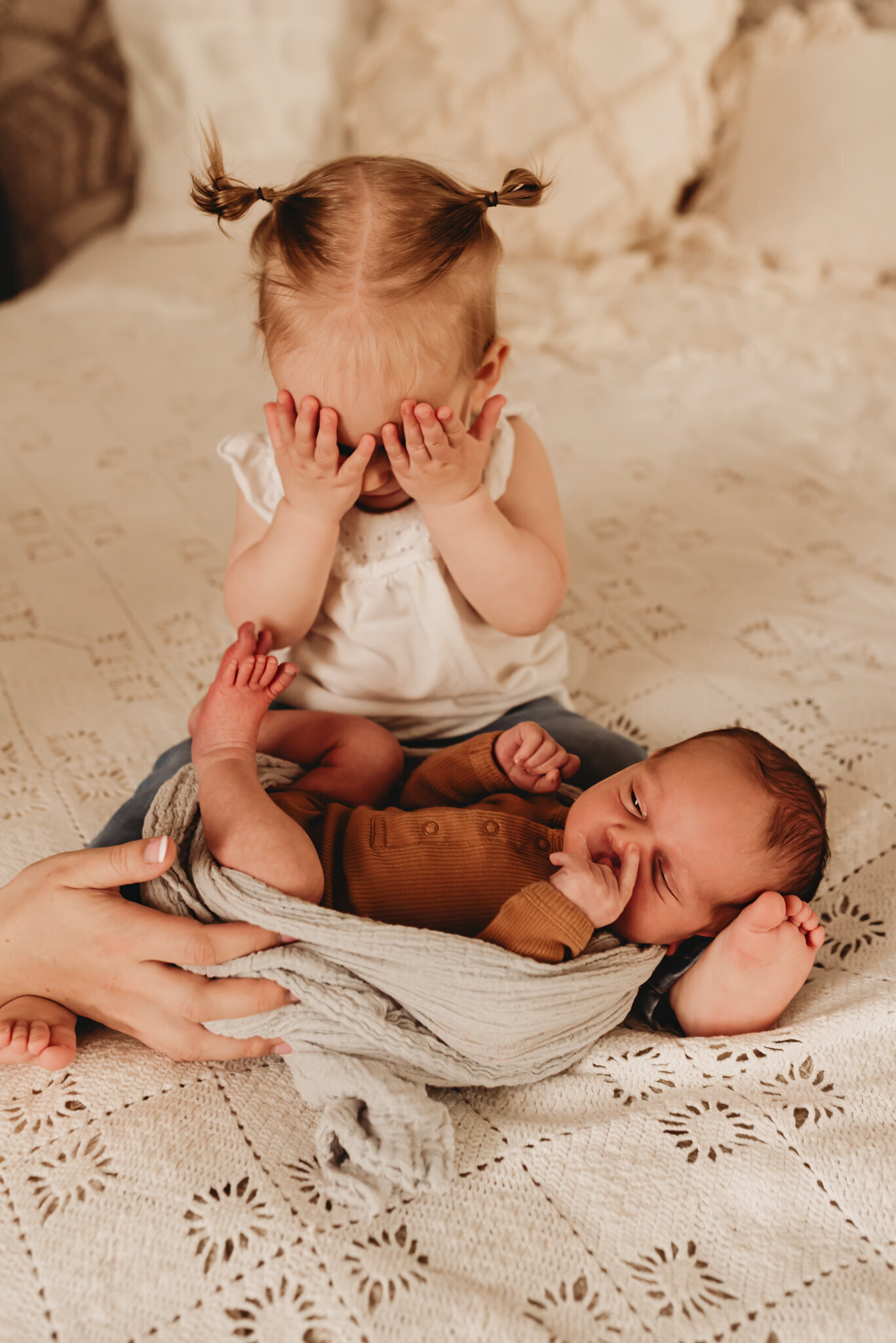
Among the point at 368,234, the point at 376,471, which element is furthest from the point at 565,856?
the point at 368,234

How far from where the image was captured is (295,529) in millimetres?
942

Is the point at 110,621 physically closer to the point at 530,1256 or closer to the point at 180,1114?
the point at 180,1114

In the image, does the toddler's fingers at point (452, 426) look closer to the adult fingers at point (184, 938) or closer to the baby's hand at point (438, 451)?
the baby's hand at point (438, 451)

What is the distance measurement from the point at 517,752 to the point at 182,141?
1810 mm

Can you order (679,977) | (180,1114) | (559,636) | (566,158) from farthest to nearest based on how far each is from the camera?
(566,158), (559,636), (679,977), (180,1114)

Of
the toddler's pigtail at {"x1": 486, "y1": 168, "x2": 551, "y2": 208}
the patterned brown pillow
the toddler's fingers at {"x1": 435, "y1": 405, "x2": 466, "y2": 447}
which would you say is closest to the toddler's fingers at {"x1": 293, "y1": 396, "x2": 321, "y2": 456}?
the toddler's fingers at {"x1": 435, "y1": 405, "x2": 466, "y2": 447}

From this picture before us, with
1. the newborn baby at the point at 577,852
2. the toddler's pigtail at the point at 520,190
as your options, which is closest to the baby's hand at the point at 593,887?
the newborn baby at the point at 577,852

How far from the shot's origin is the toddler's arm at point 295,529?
858 mm

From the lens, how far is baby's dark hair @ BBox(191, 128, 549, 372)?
2.70 feet

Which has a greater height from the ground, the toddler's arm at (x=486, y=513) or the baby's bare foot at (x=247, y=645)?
the toddler's arm at (x=486, y=513)

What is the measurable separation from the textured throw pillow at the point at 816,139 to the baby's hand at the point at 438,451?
1465 millimetres

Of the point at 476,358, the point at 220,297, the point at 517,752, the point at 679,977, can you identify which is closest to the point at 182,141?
the point at 220,297

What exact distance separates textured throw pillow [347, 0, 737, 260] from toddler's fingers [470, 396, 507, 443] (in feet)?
4.25

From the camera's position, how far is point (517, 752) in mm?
921
